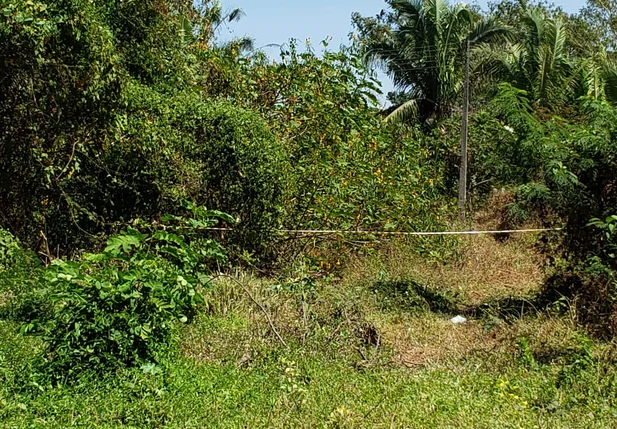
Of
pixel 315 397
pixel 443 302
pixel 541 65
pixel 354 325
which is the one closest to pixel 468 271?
pixel 443 302

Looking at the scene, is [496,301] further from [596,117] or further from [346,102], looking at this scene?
[346,102]

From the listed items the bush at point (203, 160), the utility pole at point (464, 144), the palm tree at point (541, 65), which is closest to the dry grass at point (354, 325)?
the bush at point (203, 160)

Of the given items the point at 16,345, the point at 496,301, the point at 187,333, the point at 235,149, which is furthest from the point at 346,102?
the point at 16,345

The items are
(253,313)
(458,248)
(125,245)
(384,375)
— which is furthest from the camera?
(458,248)

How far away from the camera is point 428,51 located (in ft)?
51.2

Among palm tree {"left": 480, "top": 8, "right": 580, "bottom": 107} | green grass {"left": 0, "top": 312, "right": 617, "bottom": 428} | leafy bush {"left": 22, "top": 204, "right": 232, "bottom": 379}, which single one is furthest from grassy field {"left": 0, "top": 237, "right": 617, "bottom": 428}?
palm tree {"left": 480, "top": 8, "right": 580, "bottom": 107}

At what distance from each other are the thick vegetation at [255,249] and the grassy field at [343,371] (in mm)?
22

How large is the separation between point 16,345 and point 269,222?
3.25 metres

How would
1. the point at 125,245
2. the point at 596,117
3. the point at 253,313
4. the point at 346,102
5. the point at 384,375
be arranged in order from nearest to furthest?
the point at 384,375 → the point at 125,245 → the point at 253,313 → the point at 596,117 → the point at 346,102

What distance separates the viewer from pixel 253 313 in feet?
19.5

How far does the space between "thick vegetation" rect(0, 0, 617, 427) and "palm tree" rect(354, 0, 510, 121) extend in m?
5.63

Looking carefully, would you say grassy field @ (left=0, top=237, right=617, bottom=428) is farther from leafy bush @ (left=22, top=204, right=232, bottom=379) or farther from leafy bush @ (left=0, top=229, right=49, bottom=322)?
leafy bush @ (left=0, top=229, right=49, bottom=322)

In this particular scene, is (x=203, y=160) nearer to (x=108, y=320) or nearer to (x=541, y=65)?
(x=108, y=320)

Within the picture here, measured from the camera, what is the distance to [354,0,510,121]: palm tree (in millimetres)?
15484
